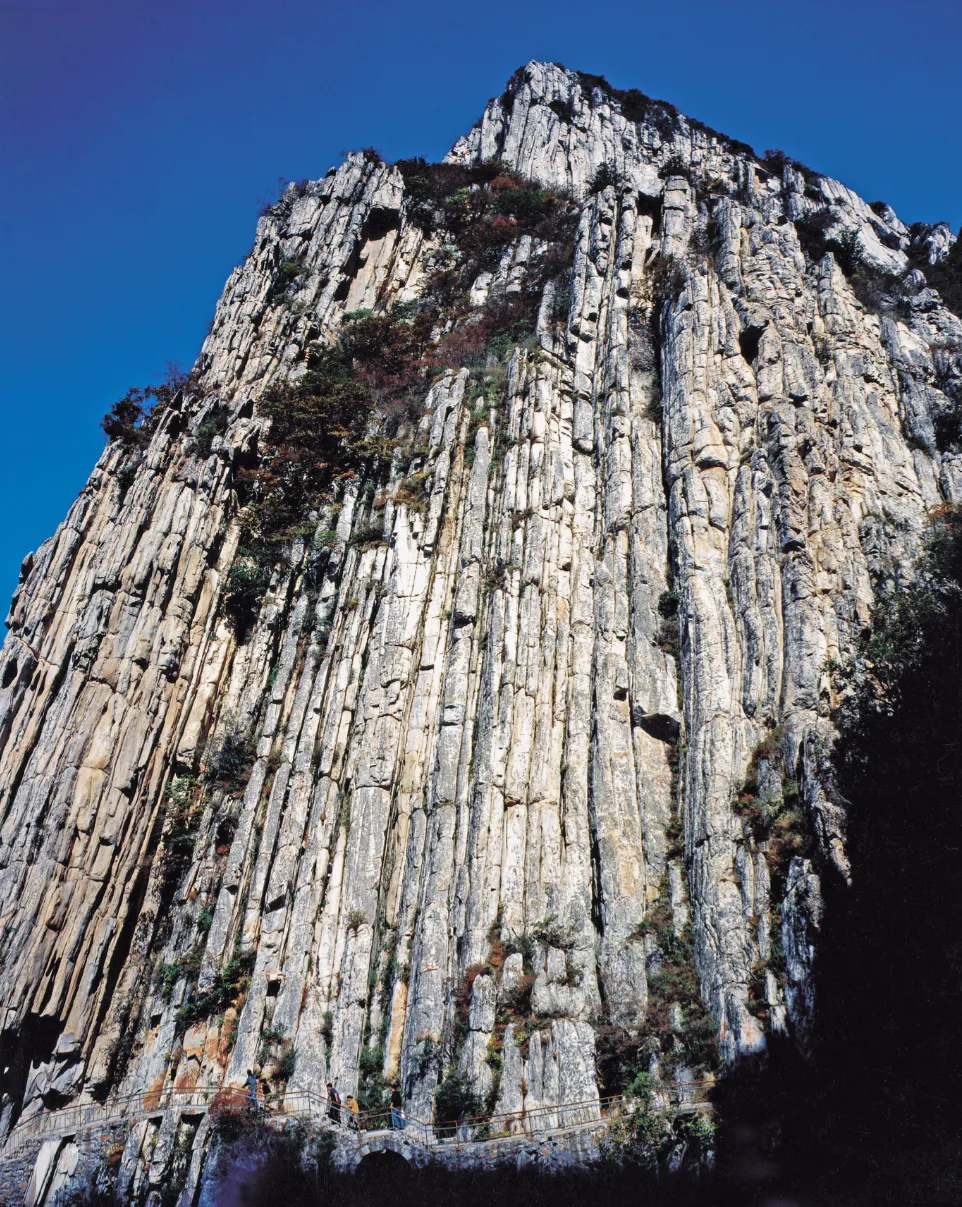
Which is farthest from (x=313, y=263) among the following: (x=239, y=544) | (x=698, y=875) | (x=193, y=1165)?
(x=193, y=1165)

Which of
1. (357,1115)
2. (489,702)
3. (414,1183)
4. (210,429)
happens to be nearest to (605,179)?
(210,429)

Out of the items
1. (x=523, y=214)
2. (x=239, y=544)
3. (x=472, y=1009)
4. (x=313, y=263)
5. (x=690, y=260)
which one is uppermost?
(x=523, y=214)

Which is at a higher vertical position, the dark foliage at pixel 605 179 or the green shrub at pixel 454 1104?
the dark foliage at pixel 605 179

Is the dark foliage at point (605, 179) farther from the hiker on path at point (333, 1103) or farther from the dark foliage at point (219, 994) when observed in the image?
the hiker on path at point (333, 1103)

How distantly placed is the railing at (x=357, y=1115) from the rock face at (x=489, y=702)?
442mm

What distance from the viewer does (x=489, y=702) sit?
2458 cm

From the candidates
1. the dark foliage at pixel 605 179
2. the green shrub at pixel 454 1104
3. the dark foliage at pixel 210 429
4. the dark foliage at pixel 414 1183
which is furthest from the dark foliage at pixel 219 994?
the dark foliage at pixel 605 179

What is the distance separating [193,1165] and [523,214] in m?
46.4

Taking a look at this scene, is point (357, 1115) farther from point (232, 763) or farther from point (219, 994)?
point (232, 763)

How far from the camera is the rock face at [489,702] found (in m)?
19.8

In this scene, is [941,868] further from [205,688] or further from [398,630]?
[205,688]

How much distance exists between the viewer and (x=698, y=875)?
2022 cm

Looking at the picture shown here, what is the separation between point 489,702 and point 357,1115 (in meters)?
10.2

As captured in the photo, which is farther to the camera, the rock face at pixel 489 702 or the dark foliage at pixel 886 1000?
the rock face at pixel 489 702
